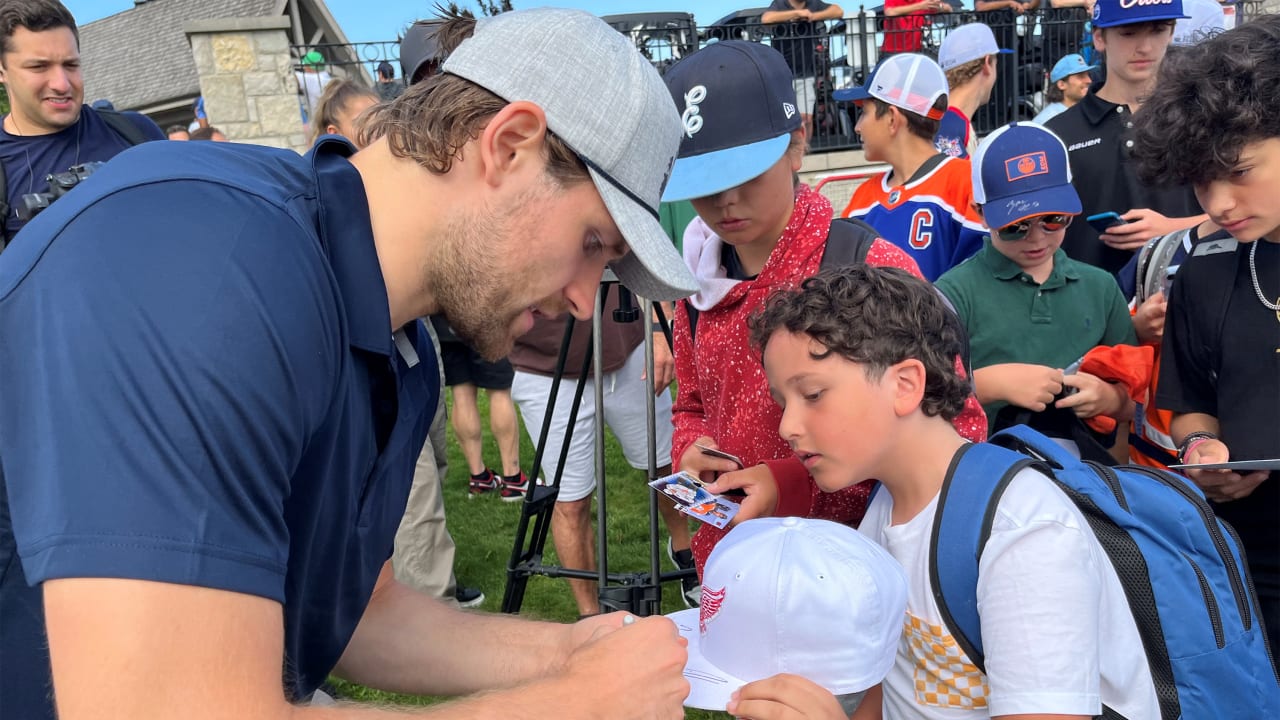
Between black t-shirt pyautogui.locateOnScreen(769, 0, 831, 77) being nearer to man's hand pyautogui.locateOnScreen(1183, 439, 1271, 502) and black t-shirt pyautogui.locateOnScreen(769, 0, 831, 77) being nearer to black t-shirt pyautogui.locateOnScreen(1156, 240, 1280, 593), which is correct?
black t-shirt pyautogui.locateOnScreen(1156, 240, 1280, 593)

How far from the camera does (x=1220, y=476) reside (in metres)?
2.36

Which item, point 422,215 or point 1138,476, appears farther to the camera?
point 1138,476

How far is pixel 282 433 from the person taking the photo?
3.83ft

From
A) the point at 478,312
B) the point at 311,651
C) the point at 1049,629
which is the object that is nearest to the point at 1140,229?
the point at 1049,629

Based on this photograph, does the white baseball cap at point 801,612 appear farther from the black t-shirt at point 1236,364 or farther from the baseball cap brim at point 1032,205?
the baseball cap brim at point 1032,205

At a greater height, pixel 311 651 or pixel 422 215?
pixel 422 215

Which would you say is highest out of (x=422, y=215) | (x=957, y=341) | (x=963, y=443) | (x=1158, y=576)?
(x=422, y=215)

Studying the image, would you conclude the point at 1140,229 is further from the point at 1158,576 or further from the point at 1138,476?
the point at 1158,576

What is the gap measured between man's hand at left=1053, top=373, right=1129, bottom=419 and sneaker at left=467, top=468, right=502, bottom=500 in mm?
4443

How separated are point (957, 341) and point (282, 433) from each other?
1494 millimetres

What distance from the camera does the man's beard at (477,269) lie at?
1513 millimetres

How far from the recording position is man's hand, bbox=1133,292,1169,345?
291 centimetres

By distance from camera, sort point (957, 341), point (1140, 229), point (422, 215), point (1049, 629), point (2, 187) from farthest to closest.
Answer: point (2, 187)
point (1140, 229)
point (957, 341)
point (1049, 629)
point (422, 215)

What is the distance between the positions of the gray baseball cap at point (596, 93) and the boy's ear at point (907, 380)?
61 cm
